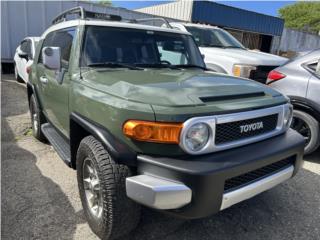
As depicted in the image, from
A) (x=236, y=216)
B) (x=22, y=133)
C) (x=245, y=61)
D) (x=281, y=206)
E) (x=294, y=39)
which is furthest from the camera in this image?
(x=294, y=39)

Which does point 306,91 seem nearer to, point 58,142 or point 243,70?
point 243,70

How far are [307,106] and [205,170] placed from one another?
9.86ft

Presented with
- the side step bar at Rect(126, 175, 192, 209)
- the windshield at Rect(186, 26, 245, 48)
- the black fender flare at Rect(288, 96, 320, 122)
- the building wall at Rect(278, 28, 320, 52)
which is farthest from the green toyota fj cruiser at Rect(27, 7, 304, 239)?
the building wall at Rect(278, 28, 320, 52)

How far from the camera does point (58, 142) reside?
3.61 meters

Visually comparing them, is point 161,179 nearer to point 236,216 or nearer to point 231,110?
point 231,110

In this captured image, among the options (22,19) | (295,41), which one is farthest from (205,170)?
(295,41)

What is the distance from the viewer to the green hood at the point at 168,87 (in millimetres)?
2244

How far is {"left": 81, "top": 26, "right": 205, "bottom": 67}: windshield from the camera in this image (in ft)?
10.3

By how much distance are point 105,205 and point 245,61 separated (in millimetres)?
4532

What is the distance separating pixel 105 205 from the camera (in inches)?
90.4

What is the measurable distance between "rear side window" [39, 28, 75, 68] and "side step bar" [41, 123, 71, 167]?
0.90m

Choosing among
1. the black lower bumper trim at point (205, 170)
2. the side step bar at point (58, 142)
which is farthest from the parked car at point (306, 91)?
the side step bar at point (58, 142)

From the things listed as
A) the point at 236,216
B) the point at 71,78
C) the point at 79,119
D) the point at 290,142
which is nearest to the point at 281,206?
the point at 236,216

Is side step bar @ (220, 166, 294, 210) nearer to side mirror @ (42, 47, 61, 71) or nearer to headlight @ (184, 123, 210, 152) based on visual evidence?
headlight @ (184, 123, 210, 152)
